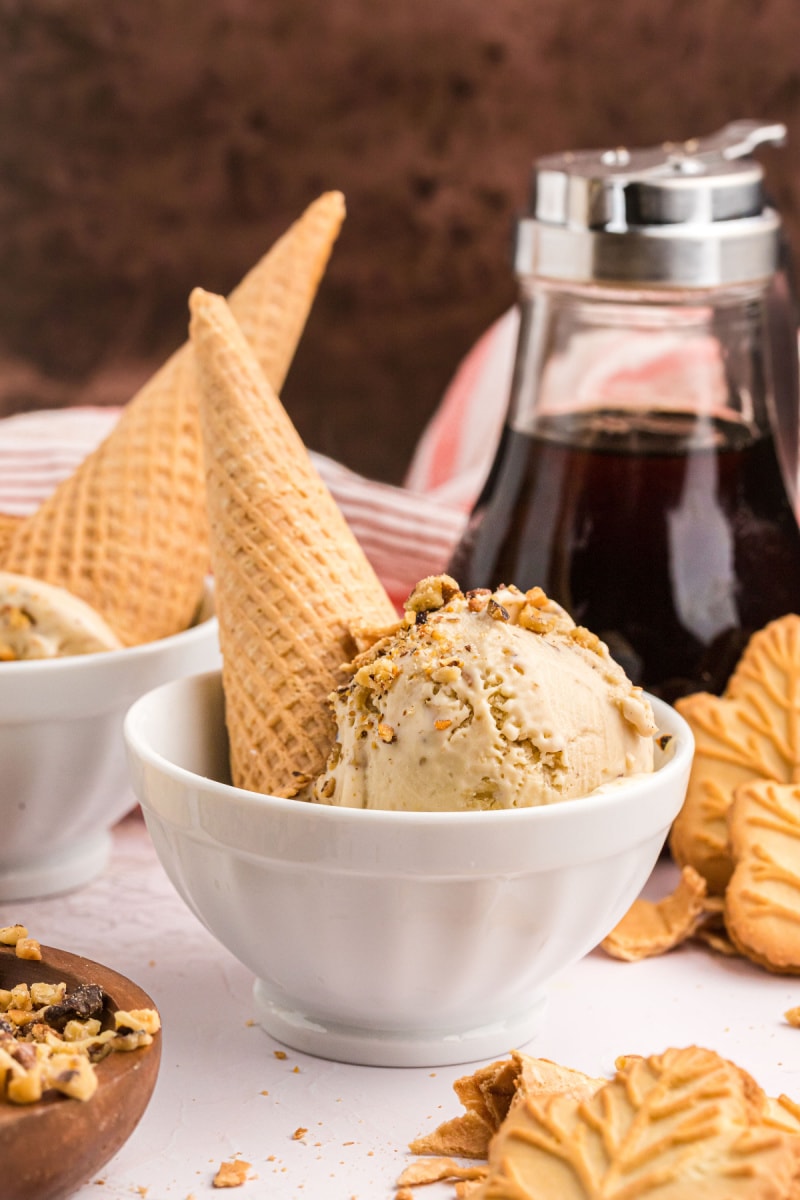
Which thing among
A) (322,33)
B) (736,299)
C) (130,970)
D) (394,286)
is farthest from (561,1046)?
(322,33)

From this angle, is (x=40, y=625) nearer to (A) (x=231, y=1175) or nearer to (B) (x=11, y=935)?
(B) (x=11, y=935)

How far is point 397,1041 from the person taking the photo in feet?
2.43

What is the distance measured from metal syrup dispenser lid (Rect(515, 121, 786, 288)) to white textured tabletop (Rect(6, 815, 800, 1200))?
389mm

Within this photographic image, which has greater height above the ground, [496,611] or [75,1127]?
[496,611]

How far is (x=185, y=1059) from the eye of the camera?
0.75m

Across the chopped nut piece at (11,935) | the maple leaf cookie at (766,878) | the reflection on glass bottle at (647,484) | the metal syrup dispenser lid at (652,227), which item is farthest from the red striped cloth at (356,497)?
the chopped nut piece at (11,935)

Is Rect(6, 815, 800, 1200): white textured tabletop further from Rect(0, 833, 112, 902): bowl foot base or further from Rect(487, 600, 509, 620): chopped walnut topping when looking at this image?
Rect(487, 600, 509, 620): chopped walnut topping

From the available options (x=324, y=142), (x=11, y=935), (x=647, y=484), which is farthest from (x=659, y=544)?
(x=324, y=142)

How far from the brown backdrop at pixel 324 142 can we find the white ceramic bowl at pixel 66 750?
37.8 inches

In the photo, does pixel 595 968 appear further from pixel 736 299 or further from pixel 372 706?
pixel 736 299

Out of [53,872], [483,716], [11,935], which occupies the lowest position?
[53,872]

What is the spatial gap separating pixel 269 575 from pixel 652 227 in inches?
13.5

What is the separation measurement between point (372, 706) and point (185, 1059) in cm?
20

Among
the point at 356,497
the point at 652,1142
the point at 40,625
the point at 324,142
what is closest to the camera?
the point at 652,1142
